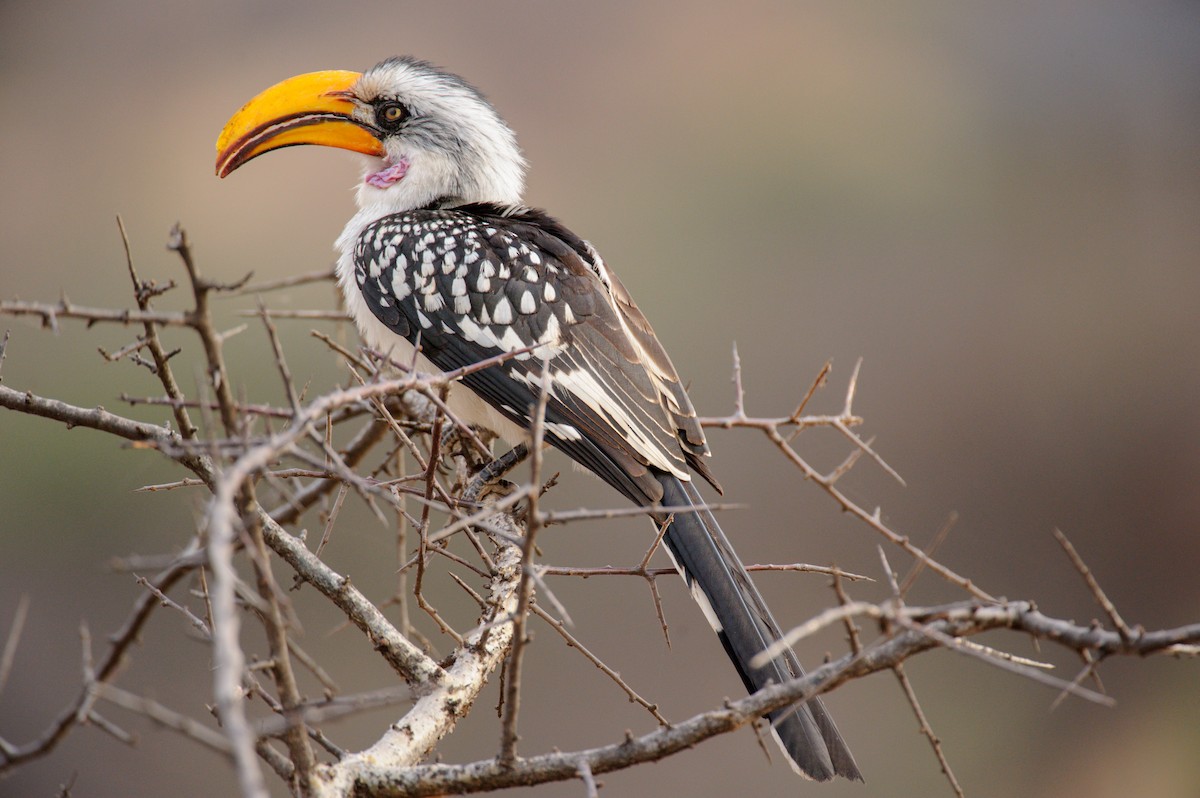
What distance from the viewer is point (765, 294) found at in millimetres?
6438

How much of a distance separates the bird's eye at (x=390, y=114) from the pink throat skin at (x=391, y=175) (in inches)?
4.2

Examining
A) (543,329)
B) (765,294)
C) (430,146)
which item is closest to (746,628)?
(543,329)

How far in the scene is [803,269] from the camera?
21.5 feet

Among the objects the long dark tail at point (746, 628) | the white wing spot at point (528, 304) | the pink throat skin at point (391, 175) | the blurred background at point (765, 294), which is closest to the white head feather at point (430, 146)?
the pink throat skin at point (391, 175)

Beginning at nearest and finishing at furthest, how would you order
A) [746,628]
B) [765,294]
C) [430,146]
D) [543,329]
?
[746,628] → [543,329] → [430,146] → [765,294]

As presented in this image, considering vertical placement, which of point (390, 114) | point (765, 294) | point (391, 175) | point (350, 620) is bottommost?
point (350, 620)

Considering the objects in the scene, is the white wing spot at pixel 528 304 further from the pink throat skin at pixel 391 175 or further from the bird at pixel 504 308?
the pink throat skin at pixel 391 175

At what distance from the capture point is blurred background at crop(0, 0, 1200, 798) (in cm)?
495

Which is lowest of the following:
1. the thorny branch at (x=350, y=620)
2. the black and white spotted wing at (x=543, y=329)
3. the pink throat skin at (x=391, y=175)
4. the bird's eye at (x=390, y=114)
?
the thorny branch at (x=350, y=620)

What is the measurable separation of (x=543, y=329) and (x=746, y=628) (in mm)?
780

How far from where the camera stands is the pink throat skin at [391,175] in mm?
2684

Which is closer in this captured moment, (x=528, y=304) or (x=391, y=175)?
(x=528, y=304)

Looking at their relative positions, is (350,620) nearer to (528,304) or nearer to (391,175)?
(528,304)

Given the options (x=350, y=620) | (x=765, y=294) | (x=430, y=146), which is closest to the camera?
(x=350, y=620)
